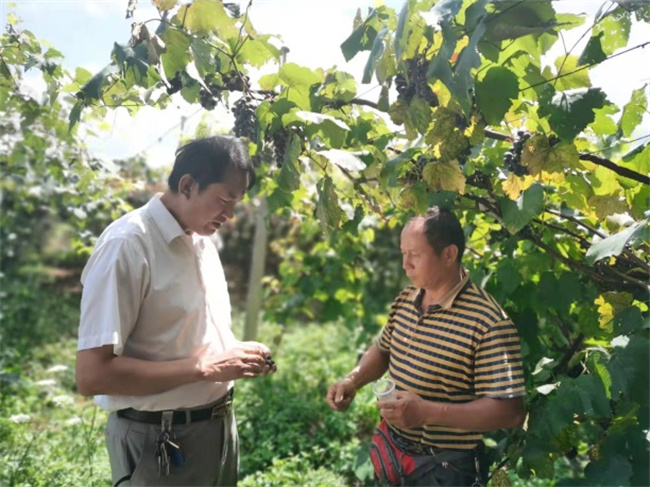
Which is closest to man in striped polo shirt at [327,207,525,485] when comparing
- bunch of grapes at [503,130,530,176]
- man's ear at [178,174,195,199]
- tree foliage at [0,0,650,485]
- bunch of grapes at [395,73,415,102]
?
tree foliage at [0,0,650,485]

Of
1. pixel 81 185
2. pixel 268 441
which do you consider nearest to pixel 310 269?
pixel 268 441

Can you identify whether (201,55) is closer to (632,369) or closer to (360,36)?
(360,36)

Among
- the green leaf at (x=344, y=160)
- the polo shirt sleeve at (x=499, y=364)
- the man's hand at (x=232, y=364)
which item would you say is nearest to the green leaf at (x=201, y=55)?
the green leaf at (x=344, y=160)

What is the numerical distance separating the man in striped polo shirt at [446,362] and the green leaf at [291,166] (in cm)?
55

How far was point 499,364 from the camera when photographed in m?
2.09

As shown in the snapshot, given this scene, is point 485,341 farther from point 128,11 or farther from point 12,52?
point 12,52

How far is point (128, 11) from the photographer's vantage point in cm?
192

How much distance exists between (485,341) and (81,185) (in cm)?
289

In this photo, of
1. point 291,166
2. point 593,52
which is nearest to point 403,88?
point 291,166

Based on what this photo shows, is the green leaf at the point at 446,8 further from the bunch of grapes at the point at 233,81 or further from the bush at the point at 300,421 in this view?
the bush at the point at 300,421

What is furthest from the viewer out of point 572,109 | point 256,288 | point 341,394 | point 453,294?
point 256,288

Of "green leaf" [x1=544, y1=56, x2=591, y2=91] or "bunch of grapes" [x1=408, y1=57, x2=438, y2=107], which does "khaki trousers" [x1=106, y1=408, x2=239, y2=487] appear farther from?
"green leaf" [x1=544, y1=56, x2=591, y2=91]

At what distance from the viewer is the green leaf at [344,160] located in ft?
6.18

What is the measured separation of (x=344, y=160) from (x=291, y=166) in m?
0.19
